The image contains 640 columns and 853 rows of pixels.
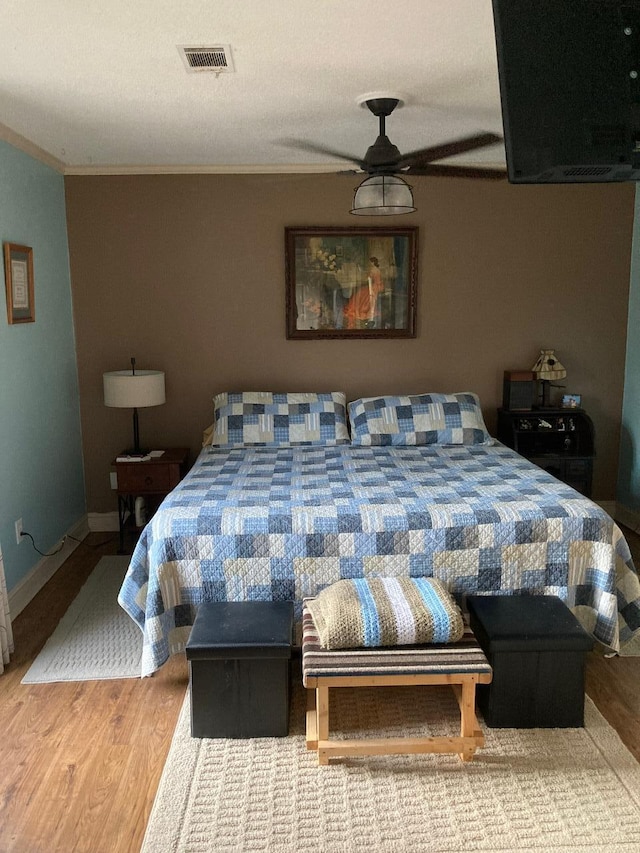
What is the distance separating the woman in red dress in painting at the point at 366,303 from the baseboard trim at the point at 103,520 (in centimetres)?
198

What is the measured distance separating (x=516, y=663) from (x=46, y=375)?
2.89 m

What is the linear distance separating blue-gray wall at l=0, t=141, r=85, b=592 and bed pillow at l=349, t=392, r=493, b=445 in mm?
1753

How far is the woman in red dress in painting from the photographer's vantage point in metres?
4.40

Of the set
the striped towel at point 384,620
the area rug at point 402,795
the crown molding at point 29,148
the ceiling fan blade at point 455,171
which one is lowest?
the area rug at point 402,795

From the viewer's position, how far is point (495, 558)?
9.02 ft

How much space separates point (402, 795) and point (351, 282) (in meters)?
3.06

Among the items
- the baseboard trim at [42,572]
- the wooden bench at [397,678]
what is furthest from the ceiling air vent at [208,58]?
the baseboard trim at [42,572]

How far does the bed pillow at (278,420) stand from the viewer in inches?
160

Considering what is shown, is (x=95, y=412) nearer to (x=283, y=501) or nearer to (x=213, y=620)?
(x=283, y=501)

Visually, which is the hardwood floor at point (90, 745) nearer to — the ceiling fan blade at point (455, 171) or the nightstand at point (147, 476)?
the nightstand at point (147, 476)

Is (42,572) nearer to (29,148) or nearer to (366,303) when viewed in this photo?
(29,148)

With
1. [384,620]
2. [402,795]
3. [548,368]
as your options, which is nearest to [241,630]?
[384,620]

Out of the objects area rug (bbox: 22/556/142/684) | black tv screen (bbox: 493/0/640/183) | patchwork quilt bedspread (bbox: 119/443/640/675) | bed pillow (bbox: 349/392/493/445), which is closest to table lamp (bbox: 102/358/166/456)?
area rug (bbox: 22/556/142/684)

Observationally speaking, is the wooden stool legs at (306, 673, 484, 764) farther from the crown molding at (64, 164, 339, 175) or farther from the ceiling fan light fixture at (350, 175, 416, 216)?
the crown molding at (64, 164, 339, 175)
